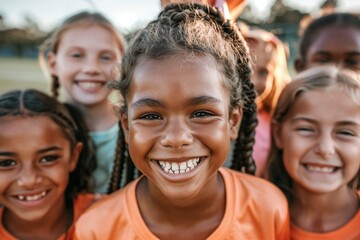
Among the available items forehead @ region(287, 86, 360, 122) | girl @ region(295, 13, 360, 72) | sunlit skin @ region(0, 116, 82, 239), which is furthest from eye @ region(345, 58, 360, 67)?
sunlit skin @ region(0, 116, 82, 239)

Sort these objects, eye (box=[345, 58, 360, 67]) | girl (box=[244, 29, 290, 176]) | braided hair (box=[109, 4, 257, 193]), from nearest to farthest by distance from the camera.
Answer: braided hair (box=[109, 4, 257, 193]) < eye (box=[345, 58, 360, 67]) < girl (box=[244, 29, 290, 176])

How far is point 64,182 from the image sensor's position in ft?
7.48

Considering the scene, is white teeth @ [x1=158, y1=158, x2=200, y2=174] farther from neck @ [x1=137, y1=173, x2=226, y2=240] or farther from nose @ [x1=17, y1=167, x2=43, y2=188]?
nose @ [x1=17, y1=167, x2=43, y2=188]

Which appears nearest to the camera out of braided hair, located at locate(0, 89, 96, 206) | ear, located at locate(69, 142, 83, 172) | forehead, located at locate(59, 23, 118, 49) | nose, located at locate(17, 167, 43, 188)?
nose, located at locate(17, 167, 43, 188)

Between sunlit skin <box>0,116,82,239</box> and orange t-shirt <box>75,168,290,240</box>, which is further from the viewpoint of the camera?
sunlit skin <box>0,116,82,239</box>

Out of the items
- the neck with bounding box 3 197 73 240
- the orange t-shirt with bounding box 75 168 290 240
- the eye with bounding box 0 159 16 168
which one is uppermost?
the eye with bounding box 0 159 16 168

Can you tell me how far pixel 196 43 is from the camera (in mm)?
1800

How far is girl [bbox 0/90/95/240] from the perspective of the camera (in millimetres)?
2168

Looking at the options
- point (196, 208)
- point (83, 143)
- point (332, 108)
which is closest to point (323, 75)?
point (332, 108)

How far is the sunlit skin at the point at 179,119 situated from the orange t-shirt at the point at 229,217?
0.64 ft

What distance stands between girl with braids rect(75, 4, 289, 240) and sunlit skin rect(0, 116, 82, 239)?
379 millimetres

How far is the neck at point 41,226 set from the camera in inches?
89.7

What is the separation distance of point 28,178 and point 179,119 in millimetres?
908

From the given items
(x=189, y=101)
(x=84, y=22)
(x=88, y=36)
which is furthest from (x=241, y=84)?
(x=84, y=22)
